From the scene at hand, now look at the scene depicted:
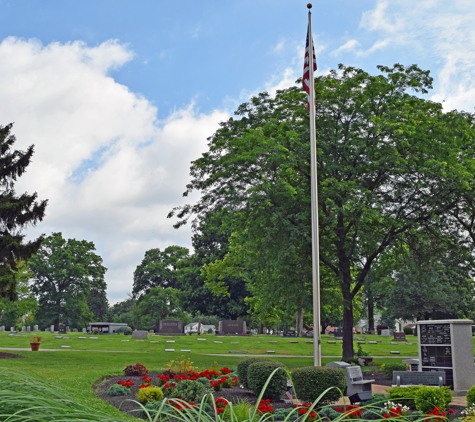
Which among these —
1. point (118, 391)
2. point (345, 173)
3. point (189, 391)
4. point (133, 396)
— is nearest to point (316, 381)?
point (189, 391)

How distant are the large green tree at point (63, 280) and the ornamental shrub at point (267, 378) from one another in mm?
60272

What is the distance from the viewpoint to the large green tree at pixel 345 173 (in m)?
20.8

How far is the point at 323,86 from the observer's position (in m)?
23.7

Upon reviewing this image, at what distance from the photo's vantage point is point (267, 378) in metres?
12.4

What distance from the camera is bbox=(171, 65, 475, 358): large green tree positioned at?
20.8 metres

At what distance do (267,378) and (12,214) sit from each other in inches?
633

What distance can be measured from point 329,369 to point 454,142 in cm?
1314

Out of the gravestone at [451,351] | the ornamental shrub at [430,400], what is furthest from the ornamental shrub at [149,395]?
the gravestone at [451,351]

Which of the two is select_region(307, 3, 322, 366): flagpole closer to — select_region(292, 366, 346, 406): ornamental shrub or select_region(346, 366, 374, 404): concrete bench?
select_region(346, 366, 374, 404): concrete bench

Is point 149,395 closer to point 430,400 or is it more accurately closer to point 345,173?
point 430,400

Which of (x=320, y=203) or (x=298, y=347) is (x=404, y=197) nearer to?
(x=320, y=203)

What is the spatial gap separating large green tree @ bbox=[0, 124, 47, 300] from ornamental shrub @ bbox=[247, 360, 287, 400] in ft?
49.7

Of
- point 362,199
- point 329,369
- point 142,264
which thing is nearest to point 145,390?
point 329,369

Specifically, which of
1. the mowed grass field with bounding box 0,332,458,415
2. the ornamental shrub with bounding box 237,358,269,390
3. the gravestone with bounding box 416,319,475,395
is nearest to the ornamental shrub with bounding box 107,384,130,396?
the mowed grass field with bounding box 0,332,458,415
